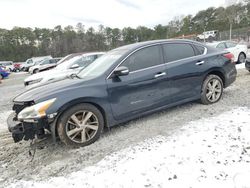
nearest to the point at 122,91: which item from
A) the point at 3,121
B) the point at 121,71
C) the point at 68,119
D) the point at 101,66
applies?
the point at 121,71

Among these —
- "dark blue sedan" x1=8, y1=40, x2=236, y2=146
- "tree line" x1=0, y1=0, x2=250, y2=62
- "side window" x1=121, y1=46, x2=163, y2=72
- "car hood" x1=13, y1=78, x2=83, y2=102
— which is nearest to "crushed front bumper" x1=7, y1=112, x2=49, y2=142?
"dark blue sedan" x1=8, y1=40, x2=236, y2=146

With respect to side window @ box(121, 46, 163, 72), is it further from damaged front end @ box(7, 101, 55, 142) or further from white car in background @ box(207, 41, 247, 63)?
white car in background @ box(207, 41, 247, 63)

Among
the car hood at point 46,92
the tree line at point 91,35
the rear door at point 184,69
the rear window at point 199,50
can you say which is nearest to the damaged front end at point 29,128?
the car hood at point 46,92

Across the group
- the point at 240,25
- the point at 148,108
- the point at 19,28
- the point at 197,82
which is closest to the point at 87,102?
the point at 148,108

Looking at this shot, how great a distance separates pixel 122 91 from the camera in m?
4.04

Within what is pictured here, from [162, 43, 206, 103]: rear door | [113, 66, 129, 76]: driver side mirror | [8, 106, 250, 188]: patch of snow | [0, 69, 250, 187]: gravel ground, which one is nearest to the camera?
[8, 106, 250, 188]: patch of snow

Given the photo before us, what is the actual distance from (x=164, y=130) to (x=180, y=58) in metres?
1.64

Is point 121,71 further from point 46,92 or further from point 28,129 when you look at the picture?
point 28,129

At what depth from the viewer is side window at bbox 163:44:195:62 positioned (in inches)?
185

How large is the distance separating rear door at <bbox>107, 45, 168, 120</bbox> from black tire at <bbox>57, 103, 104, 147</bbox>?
31cm

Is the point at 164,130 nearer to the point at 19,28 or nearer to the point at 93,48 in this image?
the point at 93,48

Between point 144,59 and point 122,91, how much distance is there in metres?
0.84

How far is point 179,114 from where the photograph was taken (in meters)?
4.80

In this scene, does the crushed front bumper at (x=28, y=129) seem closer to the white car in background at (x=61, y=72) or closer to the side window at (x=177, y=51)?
the side window at (x=177, y=51)
